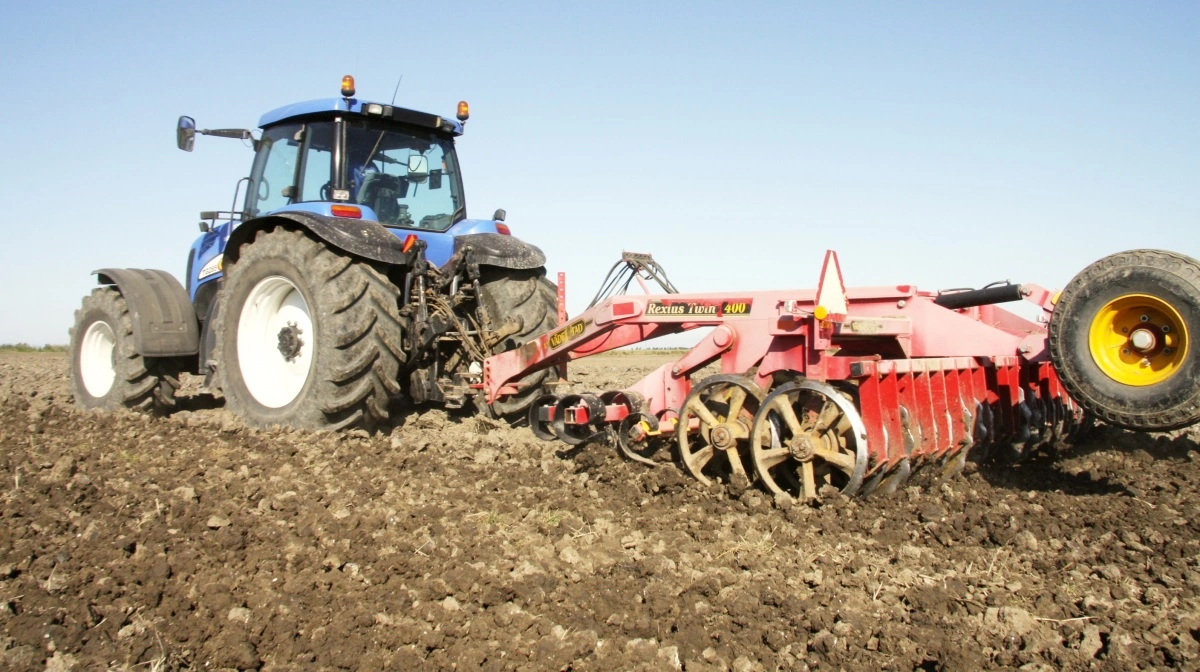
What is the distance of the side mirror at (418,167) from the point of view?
6.94 m

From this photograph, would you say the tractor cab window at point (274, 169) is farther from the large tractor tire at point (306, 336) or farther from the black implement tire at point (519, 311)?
the black implement tire at point (519, 311)

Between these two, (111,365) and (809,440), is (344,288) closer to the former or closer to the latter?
(809,440)

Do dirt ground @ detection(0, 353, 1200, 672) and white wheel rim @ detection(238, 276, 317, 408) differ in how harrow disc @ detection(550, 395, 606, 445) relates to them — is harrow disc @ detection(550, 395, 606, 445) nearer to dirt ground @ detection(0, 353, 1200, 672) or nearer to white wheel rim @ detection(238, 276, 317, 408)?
dirt ground @ detection(0, 353, 1200, 672)

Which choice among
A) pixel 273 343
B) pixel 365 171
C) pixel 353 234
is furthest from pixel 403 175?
pixel 273 343

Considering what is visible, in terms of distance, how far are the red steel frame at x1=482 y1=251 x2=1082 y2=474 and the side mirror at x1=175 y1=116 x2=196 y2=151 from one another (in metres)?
3.10

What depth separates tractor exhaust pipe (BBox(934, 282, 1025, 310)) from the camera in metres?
5.44

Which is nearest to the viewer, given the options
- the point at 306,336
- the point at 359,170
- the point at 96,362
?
the point at 306,336

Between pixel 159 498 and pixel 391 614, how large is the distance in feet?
5.90

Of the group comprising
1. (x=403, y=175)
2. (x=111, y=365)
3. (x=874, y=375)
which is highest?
(x=403, y=175)

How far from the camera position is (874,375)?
442 centimetres

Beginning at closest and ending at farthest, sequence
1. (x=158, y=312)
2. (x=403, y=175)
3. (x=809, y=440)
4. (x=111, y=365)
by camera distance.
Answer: (x=809, y=440)
(x=403, y=175)
(x=158, y=312)
(x=111, y=365)

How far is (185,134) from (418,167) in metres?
1.68

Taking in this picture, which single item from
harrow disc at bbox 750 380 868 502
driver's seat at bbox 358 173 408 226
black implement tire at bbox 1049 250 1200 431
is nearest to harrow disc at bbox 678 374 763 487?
harrow disc at bbox 750 380 868 502

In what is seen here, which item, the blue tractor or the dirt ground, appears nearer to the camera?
the dirt ground
